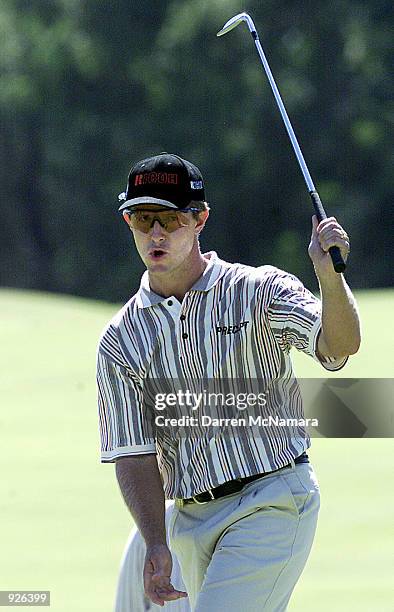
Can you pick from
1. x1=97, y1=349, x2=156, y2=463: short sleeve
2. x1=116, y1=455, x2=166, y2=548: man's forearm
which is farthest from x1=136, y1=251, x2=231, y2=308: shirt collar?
x1=116, y1=455, x2=166, y2=548: man's forearm

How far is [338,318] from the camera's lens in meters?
3.99

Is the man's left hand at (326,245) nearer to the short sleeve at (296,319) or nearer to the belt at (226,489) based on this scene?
the short sleeve at (296,319)

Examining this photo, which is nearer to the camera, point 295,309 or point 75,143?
point 295,309

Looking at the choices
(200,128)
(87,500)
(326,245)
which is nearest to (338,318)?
(326,245)

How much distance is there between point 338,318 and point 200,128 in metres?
48.4

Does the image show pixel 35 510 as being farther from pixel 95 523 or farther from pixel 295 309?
pixel 295 309

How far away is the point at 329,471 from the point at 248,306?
5273mm

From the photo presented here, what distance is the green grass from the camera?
716 cm

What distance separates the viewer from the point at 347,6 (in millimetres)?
52188

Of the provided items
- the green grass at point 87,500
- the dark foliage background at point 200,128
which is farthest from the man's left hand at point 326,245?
the dark foliage background at point 200,128

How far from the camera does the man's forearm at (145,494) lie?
170 inches

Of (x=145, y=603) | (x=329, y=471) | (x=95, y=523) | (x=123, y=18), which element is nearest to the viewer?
(x=145, y=603)

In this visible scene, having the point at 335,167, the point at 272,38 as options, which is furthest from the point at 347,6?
the point at 335,167

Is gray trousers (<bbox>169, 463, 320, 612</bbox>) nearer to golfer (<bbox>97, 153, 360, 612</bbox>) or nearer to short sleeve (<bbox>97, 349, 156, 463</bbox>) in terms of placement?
golfer (<bbox>97, 153, 360, 612</bbox>)
